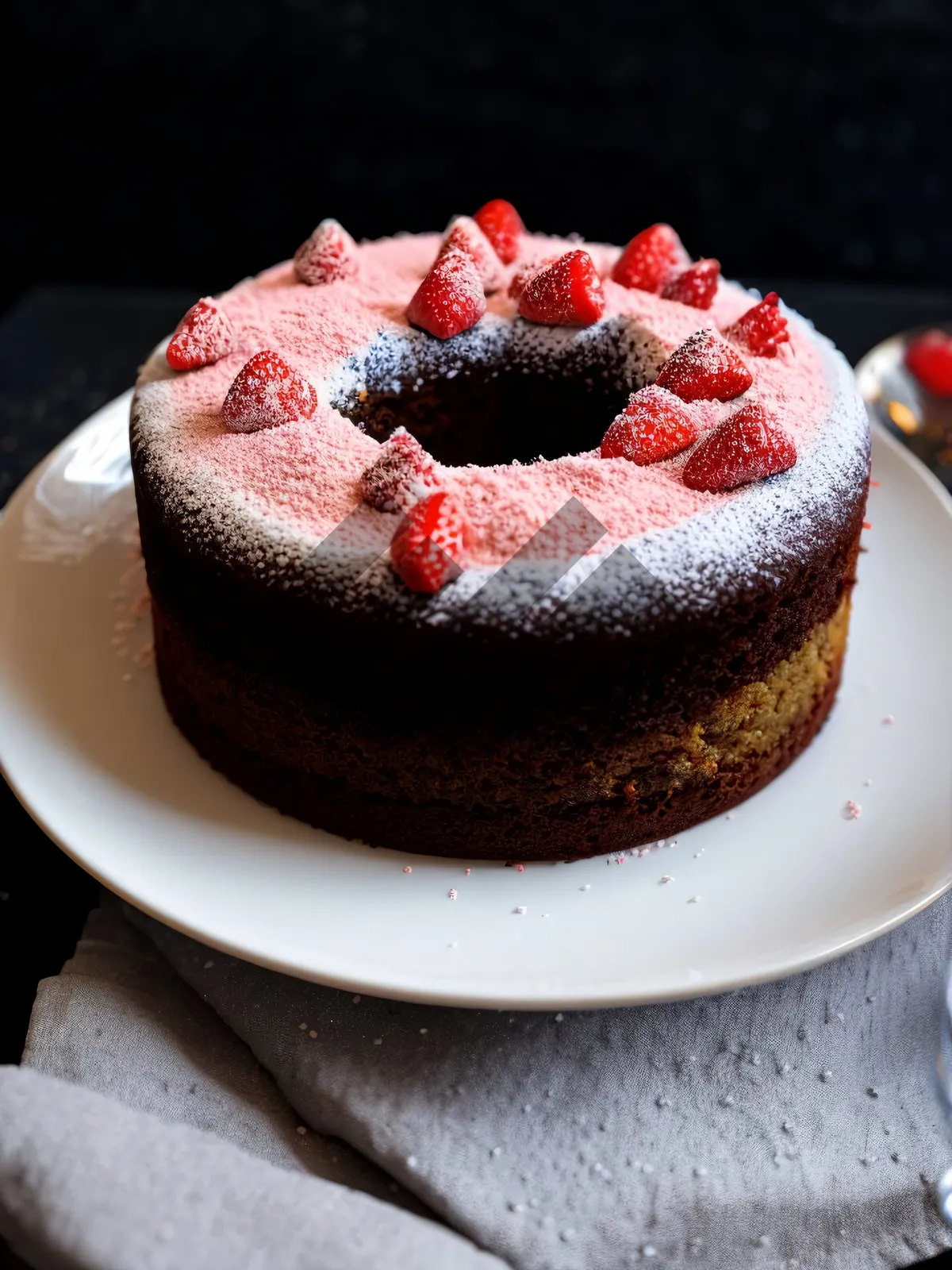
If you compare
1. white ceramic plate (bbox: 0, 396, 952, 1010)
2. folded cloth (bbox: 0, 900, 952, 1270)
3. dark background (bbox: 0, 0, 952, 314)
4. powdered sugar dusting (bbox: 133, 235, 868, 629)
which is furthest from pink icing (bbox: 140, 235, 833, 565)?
dark background (bbox: 0, 0, 952, 314)

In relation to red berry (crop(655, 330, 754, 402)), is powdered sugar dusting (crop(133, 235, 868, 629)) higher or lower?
lower

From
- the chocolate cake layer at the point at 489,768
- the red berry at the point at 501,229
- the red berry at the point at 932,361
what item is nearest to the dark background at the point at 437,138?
the red berry at the point at 932,361

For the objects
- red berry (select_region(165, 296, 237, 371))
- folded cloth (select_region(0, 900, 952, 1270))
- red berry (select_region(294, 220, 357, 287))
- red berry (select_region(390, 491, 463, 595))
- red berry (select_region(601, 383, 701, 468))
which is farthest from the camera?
red berry (select_region(294, 220, 357, 287))

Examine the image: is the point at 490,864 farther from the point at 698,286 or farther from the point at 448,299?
the point at 698,286

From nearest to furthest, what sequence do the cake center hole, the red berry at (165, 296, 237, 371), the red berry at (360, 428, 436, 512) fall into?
1. the red berry at (360, 428, 436, 512)
2. the red berry at (165, 296, 237, 371)
3. the cake center hole

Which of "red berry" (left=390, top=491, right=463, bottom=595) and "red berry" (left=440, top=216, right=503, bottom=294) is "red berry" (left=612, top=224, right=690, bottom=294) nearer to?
"red berry" (left=440, top=216, right=503, bottom=294)

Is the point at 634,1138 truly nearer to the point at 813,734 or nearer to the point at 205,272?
the point at 813,734

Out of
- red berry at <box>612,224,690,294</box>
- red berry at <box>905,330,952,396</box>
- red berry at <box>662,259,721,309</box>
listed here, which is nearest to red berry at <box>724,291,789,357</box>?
red berry at <box>662,259,721,309</box>

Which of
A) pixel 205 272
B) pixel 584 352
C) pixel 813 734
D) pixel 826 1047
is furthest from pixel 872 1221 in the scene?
pixel 205 272

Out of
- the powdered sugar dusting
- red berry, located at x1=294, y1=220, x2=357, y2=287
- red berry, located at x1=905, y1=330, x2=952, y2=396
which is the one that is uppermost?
red berry, located at x1=294, y1=220, x2=357, y2=287

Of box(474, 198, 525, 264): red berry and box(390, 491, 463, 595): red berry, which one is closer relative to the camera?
box(390, 491, 463, 595): red berry
